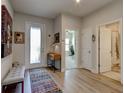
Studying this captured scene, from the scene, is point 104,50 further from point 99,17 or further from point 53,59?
point 53,59

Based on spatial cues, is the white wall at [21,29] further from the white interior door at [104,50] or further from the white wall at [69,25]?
the white interior door at [104,50]

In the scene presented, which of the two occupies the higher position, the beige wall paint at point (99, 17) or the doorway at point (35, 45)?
the beige wall paint at point (99, 17)

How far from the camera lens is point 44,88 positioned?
2.80 meters

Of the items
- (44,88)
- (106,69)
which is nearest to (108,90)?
(44,88)

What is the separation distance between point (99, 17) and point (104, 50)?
58.7 inches

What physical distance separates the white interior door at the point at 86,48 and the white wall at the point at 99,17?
0.22m

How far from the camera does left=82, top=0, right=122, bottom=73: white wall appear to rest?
3386 millimetres

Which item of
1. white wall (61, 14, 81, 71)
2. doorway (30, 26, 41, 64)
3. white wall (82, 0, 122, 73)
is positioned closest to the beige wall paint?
white wall (82, 0, 122, 73)

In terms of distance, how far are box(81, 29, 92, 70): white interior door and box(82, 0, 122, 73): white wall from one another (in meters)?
0.22

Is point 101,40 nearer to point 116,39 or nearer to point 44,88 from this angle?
point 116,39

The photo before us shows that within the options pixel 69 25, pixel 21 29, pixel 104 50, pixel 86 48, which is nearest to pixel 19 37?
pixel 21 29

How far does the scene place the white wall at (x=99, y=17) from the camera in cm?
339

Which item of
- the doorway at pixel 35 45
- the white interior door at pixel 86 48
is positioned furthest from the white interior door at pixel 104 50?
the doorway at pixel 35 45

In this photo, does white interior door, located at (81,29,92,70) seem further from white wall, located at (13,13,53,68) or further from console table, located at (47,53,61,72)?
white wall, located at (13,13,53,68)
